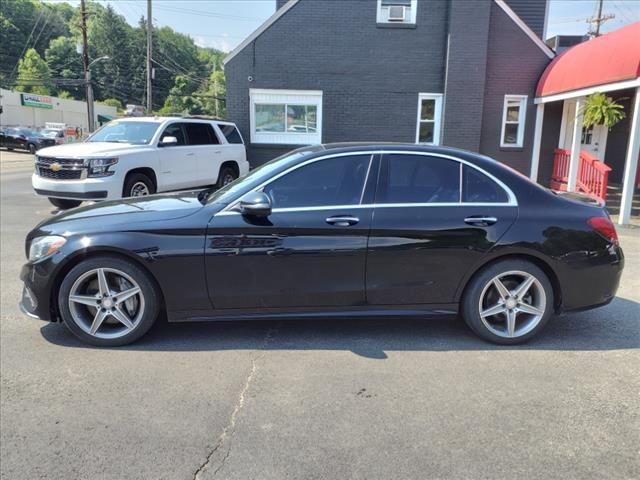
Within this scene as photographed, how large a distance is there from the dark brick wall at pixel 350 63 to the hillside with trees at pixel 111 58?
6398 cm

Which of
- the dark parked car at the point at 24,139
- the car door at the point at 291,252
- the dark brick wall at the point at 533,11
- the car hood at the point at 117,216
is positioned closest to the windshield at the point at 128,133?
the car hood at the point at 117,216

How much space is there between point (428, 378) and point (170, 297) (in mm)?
2094

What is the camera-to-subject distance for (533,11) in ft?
55.6

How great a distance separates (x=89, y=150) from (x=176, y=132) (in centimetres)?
217

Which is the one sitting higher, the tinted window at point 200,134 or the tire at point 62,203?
the tinted window at point 200,134

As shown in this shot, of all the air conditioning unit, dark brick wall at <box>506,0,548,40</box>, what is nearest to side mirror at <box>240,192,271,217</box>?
the air conditioning unit

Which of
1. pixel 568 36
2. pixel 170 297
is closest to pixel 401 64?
pixel 568 36

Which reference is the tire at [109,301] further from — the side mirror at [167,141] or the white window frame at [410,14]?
the white window frame at [410,14]

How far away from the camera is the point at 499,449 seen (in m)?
2.83

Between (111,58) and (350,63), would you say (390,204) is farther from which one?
(111,58)

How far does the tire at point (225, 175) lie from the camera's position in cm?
1220

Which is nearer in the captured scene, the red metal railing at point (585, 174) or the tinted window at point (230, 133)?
the red metal railing at point (585, 174)

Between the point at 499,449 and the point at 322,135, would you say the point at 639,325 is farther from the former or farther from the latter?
the point at 322,135

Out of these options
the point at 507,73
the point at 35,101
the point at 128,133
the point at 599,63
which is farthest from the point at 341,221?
the point at 35,101
